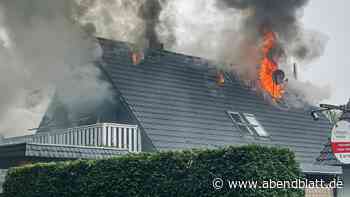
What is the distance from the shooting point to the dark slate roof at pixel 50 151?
15344 millimetres

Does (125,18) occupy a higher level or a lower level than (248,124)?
higher

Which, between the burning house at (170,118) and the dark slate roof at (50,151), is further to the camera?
the burning house at (170,118)

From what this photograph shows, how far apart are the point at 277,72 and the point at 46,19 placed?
36.9 feet

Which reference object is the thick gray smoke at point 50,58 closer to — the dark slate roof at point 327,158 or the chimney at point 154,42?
the chimney at point 154,42

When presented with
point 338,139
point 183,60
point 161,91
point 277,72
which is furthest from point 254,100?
point 338,139

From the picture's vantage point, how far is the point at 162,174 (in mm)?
11898

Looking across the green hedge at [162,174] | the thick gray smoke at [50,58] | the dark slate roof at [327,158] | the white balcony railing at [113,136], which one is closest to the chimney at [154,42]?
the thick gray smoke at [50,58]

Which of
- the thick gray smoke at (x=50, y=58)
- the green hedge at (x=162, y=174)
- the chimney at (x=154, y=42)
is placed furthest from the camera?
the chimney at (x=154, y=42)

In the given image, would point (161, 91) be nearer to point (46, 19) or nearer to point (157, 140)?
point (157, 140)

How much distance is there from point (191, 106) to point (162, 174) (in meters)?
10.4

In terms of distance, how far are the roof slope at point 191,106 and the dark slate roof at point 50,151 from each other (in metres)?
3.09

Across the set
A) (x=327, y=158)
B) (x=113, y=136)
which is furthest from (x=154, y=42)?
(x=327, y=158)

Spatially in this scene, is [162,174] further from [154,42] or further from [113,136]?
[154,42]

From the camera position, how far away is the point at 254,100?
2534 cm
